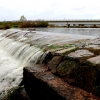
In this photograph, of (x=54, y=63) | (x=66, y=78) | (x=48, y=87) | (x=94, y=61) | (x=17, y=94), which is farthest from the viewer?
(x=17, y=94)

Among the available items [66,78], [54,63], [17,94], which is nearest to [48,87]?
[66,78]

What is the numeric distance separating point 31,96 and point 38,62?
1141mm

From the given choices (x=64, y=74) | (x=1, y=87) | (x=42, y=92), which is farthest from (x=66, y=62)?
(x=1, y=87)

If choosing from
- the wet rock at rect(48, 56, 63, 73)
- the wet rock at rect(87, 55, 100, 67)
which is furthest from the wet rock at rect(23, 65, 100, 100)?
the wet rock at rect(87, 55, 100, 67)

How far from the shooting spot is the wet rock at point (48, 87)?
119 inches

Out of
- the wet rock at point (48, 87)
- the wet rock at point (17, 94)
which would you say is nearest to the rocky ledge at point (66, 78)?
the wet rock at point (48, 87)

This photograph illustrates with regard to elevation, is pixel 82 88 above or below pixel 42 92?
above

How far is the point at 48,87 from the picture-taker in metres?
3.45

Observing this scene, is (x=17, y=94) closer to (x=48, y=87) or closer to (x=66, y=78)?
(x=48, y=87)

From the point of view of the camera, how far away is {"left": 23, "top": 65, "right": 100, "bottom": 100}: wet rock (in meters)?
3.02

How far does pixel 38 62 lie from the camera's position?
5168 mm

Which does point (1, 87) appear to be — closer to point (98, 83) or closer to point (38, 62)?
point (38, 62)

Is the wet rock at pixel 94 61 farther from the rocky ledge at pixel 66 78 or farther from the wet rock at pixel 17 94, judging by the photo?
the wet rock at pixel 17 94

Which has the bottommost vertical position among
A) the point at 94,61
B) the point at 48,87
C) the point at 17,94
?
the point at 17,94
